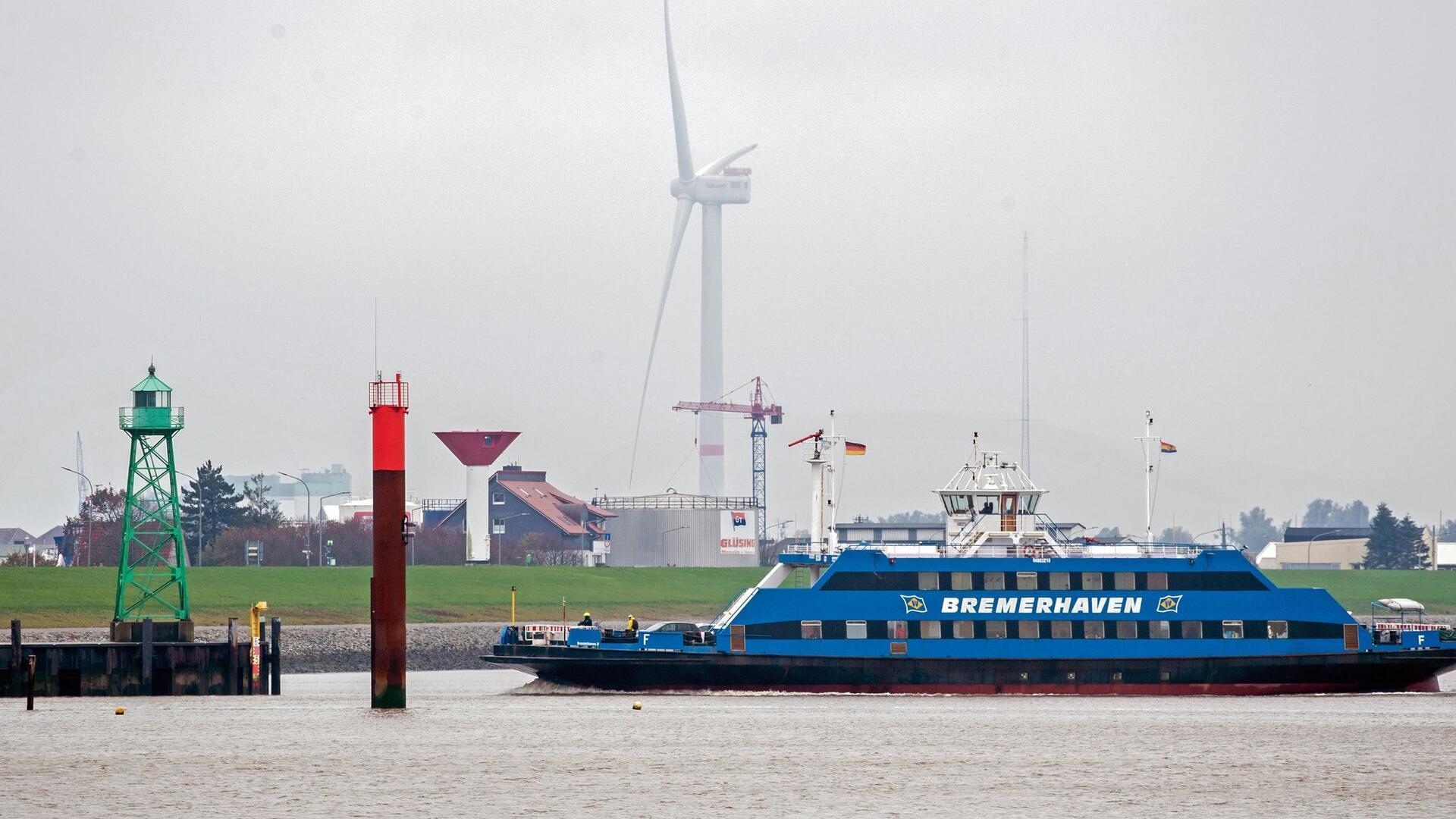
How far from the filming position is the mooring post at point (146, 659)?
58.0m

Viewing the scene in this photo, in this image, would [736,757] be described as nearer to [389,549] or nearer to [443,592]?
[389,549]

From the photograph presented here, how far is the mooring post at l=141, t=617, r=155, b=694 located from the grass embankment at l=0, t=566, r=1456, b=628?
24.9m

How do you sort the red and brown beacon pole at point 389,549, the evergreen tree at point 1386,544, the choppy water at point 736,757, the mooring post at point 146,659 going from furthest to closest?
the evergreen tree at point 1386,544 < the mooring post at point 146,659 < the red and brown beacon pole at point 389,549 < the choppy water at point 736,757

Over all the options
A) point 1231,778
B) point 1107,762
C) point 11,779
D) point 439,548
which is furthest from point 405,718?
point 439,548

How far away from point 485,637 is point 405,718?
41.1 meters

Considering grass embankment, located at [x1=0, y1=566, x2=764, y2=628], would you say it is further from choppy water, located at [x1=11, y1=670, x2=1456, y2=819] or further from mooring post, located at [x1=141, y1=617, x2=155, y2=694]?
choppy water, located at [x1=11, y1=670, x2=1456, y2=819]

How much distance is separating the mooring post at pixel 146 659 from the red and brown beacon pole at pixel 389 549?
11.9m

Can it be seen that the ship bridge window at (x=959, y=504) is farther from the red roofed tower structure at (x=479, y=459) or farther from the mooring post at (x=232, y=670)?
the red roofed tower structure at (x=479, y=459)

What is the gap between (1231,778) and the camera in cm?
3881

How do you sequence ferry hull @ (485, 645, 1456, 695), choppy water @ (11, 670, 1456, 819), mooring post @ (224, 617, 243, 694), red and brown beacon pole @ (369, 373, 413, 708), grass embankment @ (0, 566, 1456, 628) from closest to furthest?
choppy water @ (11, 670, 1456, 819) → red and brown beacon pole @ (369, 373, 413, 708) → ferry hull @ (485, 645, 1456, 695) → mooring post @ (224, 617, 243, 694) → grass embankment @ (0, 566, 1456, 628)

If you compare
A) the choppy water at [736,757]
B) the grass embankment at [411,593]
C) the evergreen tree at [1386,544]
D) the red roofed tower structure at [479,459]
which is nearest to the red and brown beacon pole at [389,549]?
the choppy water at [736,757]

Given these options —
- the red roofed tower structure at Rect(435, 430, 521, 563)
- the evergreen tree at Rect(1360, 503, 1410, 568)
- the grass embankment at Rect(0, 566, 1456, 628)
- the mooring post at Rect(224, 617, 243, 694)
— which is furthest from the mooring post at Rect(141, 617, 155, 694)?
the evergreen tree at Rect(1360, 503, 1410, 568)

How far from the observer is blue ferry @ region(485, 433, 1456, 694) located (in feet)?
193

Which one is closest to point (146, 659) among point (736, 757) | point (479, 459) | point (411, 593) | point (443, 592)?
point (736, 757)
